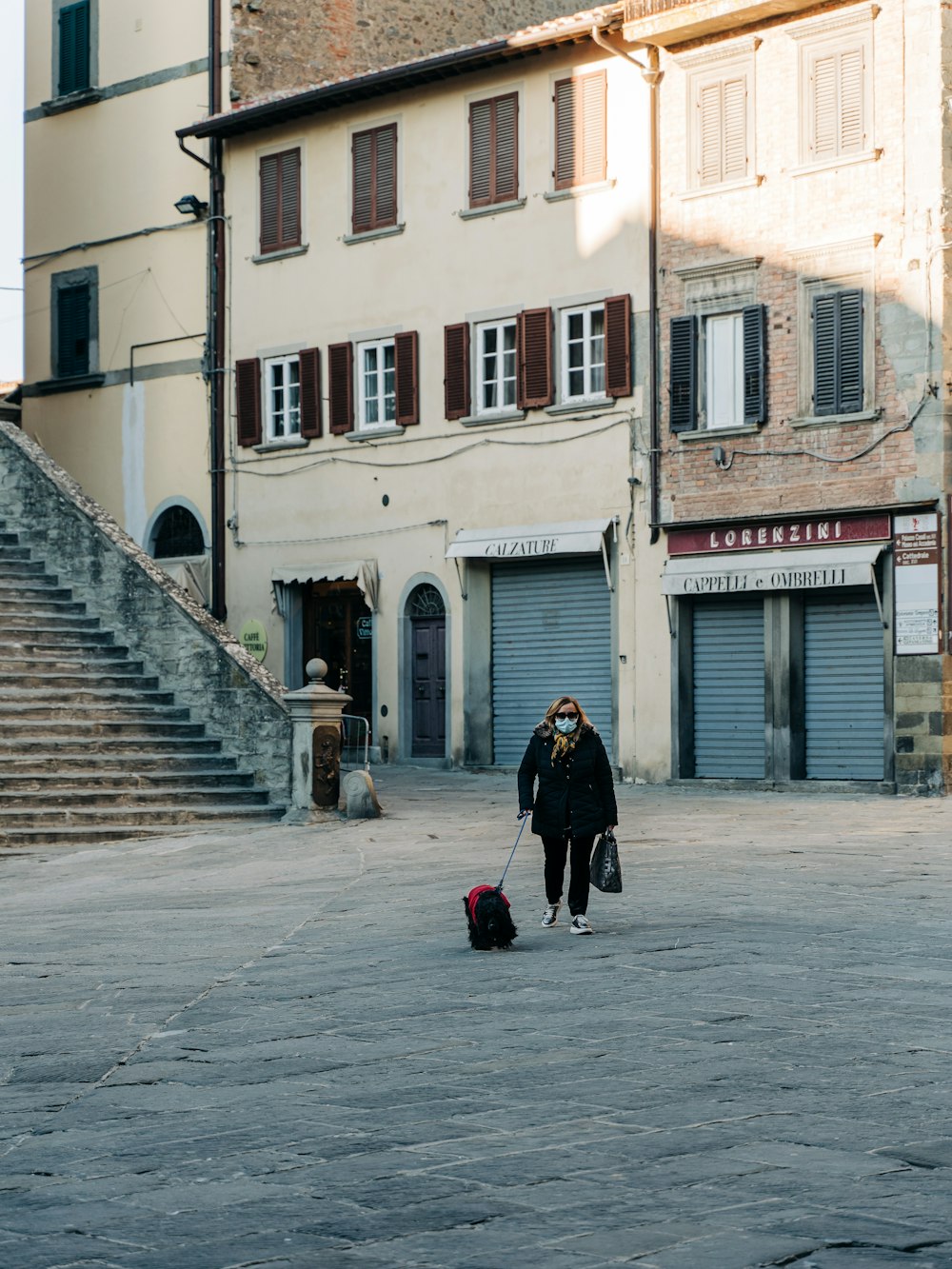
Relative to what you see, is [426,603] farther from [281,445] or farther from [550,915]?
[550,915]

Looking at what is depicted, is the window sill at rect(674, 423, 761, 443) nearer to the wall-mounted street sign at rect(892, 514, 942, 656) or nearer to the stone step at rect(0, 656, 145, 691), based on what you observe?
the wall-mounted street sign at rect(892, 514, 942, 656)

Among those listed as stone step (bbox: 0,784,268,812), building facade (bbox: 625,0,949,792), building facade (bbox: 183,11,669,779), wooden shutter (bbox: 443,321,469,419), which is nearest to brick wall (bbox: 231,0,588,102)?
building facade (bbox: 183,11,669,779)

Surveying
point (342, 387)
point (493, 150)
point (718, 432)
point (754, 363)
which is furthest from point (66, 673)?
point (493, 150)

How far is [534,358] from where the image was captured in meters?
27.7

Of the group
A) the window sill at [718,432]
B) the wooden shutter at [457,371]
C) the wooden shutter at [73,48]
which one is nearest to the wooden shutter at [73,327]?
the wooden shutter at [73,48]

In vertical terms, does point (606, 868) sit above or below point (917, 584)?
below

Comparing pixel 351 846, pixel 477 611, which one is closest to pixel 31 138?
pixel 477 611

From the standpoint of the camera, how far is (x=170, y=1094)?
7484mm

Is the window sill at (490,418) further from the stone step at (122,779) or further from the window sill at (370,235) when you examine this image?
the stone step at (122,779)

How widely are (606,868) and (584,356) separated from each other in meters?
16.4

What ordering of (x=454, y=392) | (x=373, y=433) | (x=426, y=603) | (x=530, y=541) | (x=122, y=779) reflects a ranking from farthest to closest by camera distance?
1. (x=373, y=433)
2. (x=426, y=603)
3. (x=454, y=392)
4. (x=530, y=541)
5. (x=122, y=779)

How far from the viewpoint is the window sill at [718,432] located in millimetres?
A: 25541

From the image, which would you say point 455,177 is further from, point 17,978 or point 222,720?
point 17,978

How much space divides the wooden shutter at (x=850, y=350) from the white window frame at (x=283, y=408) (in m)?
9.38
